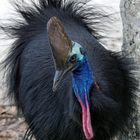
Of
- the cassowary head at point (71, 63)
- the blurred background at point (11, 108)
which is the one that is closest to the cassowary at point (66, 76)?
the cassowary head at point (71, 63)

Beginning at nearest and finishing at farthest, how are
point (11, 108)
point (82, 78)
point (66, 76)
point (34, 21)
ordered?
point (82, 78), point (66, 76), point (34, 21), point (11, 108)

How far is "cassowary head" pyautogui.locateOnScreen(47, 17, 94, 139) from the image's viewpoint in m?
2.44

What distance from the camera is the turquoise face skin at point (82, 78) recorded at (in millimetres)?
2518

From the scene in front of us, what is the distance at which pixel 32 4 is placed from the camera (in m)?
3.60

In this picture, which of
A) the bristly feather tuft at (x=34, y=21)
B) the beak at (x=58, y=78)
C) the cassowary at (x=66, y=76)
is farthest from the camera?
the bristly feather tuft at (x=34, y=21)

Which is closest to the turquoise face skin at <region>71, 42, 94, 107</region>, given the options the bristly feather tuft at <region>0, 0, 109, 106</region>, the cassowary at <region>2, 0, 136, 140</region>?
the cassowary at <region>2, 0, 136, 140</region>

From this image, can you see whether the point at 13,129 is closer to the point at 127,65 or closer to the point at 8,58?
the point at 8,58

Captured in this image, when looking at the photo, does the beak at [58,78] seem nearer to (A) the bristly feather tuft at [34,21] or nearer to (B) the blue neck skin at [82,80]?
(B) the blue neck skin at [82,80]

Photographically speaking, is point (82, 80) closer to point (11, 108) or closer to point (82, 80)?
point (82, 80)

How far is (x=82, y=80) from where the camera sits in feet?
8.45

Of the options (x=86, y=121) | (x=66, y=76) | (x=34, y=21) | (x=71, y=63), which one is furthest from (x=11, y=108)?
(x=71, y=63)

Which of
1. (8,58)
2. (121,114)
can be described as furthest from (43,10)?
(121,114)

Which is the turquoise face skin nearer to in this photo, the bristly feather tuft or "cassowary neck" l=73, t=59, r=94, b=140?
"cassowary neck" l=73, t=59, r=94, b=140

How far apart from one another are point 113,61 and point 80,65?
0.67 metres
